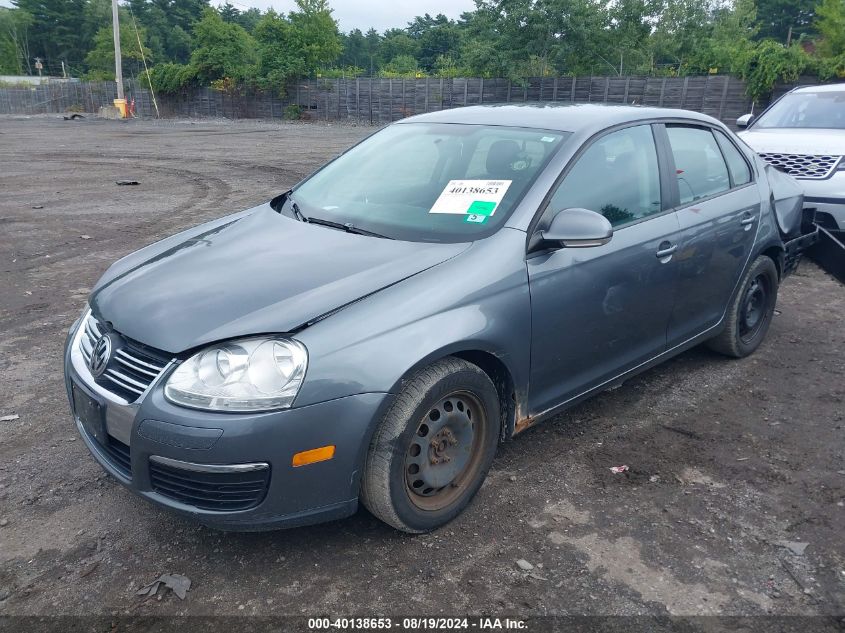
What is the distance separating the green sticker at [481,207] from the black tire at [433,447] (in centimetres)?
76

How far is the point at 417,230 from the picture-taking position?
3221 mm

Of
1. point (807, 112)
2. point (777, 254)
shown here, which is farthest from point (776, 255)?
point (807, 112)

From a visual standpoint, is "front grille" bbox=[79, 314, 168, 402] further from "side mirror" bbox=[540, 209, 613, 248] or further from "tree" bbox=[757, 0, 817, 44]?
"tree" bbox=[757, 0, 817, 44]

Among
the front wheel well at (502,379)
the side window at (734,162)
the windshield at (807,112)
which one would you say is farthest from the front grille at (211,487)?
the windshield at (807,112)

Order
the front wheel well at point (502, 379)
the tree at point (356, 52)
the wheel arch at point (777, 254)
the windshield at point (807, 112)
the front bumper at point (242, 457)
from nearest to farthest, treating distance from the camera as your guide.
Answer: the front bumper at point (242, 457) → the front wheel well at point (502, 379) → the wheel arch at point (777, 254) → the windshield at point (807, 112) → the tree at point (356, 52)

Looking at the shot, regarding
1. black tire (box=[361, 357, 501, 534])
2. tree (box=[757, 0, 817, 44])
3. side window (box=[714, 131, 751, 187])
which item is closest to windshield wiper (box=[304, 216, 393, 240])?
black tire (box=[361, 357, 501, 534])

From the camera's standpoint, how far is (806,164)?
7.38 m

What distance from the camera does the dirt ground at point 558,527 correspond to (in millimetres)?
2559

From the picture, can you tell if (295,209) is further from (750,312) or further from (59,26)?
(59,26)

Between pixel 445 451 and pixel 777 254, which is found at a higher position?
pixel 777 254

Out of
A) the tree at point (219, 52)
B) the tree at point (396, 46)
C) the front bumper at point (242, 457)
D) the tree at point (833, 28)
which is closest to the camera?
the front bumper at point (242, 457)

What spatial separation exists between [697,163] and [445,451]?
2.48 meters

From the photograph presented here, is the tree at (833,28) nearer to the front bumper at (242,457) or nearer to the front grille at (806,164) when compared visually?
the front grille at (806,164)

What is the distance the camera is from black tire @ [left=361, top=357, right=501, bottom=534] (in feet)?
8.61
